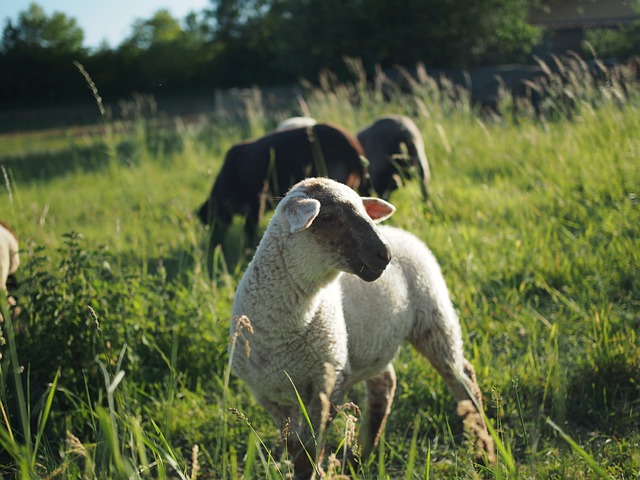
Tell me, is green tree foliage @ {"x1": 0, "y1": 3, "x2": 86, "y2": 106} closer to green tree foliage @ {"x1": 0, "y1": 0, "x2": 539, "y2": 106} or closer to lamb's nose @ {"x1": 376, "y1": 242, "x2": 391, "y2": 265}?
green tree foliage @ {"x1": 0, "y1": 0, "x2": 539, "y2": 106}

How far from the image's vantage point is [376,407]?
335 centimetres

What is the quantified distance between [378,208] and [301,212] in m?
0.63

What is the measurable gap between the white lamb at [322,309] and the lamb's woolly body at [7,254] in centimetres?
179

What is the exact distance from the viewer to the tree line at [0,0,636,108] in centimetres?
1597

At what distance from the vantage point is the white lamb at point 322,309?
263cm

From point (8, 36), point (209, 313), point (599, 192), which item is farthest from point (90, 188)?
point (8, 36)

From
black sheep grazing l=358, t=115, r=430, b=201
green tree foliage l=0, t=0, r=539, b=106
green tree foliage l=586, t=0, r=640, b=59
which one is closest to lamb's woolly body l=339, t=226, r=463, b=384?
black sheep grazing l=358, t=115, r=430, b=201

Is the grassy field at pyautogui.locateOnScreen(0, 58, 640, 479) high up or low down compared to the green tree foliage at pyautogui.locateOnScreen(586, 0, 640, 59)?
down

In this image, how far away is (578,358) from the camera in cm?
350

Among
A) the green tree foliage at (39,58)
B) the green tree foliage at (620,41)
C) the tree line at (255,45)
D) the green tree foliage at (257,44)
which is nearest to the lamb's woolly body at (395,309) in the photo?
the green tree foliage at (620,41)

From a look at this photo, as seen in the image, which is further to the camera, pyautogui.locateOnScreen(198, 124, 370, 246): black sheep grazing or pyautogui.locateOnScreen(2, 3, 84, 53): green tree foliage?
pyautogui.locateOnScreen(2, 3, 84, 53): green tree foliage

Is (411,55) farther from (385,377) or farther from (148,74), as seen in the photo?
(385,377)

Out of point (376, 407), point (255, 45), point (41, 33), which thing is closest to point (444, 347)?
point (376, 407)

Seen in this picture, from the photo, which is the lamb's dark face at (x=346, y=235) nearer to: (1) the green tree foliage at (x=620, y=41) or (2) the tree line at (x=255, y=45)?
(1) the green tree foliage at (x=620, y=41)
